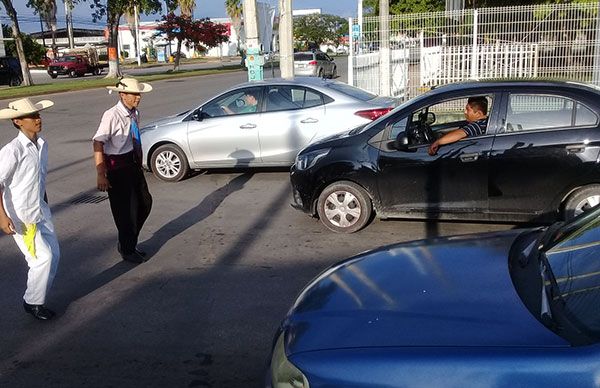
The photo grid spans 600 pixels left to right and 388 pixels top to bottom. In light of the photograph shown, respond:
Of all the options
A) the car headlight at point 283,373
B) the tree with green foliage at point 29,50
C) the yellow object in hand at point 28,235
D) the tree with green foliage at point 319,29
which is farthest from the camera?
the tree with green foliage at point 319,29

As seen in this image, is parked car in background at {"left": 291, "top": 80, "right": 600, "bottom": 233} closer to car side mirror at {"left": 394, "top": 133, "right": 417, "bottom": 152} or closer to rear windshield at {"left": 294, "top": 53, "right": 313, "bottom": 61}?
car side mirror at {"left": 394, "top": 133, "right": 417, "bottom": 152}

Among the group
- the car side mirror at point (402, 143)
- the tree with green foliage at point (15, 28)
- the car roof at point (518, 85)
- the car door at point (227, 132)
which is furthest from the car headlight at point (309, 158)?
the tree with green foliage at point (15, 28)

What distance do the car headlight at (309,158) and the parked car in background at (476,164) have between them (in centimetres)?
1

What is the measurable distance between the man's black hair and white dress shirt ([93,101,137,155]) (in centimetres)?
349

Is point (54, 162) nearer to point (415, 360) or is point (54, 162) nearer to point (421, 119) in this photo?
point (421, 119)

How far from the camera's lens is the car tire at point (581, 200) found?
6016mm

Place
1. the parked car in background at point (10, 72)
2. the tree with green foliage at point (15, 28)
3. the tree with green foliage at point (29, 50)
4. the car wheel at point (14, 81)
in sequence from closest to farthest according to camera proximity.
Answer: the tree with green foliage at point (15, 28) < the parked car in background at point (10, 72) < the car wheel at point (14, 81) < the tree with green foliage at point (29, 50)

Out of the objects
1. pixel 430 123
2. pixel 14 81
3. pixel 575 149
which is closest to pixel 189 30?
pixel 14 81

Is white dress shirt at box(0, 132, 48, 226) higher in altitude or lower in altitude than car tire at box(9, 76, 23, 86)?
lower

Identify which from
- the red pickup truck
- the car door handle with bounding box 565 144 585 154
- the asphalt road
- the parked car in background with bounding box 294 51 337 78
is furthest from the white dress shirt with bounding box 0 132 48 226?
the red pickup truck

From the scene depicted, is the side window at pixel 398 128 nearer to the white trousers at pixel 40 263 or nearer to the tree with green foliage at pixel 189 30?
the white trousers at pixel 40 263

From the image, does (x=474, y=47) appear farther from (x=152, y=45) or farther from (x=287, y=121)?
(x=152, y=45)

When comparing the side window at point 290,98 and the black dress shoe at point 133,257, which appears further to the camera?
the side window at point 290,98

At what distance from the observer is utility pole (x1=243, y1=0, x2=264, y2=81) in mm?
13617
